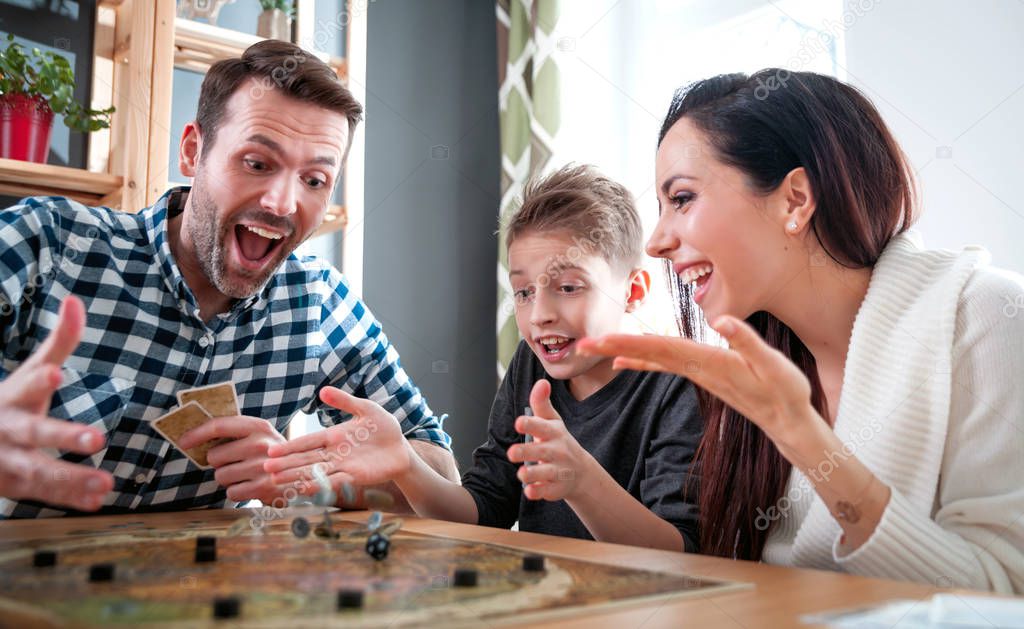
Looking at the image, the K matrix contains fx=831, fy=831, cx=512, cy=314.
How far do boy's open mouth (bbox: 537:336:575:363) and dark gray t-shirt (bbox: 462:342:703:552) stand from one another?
0.10 metres

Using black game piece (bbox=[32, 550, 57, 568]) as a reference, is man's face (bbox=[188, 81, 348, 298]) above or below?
above

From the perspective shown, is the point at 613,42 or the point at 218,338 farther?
the point at 613,42

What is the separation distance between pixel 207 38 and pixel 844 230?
187 cm

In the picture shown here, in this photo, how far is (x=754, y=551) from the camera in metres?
1.24

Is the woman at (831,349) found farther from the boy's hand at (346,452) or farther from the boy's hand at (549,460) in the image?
the boy's hand at (346,452)

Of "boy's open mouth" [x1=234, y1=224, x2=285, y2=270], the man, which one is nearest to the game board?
the man

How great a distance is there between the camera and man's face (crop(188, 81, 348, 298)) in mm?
1612

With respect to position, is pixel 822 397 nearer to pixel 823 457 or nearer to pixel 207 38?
pixel 823 457

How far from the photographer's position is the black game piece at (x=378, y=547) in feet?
2.77

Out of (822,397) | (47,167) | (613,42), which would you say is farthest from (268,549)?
(613,42)

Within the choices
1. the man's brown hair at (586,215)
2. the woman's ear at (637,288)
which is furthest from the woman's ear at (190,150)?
the woman's ear at (637,288)

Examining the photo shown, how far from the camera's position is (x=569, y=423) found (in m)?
1.68

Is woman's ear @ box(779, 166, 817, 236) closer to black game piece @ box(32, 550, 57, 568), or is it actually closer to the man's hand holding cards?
the man's hand holding cards

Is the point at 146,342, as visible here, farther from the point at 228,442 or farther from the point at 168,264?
the point at 228,442
